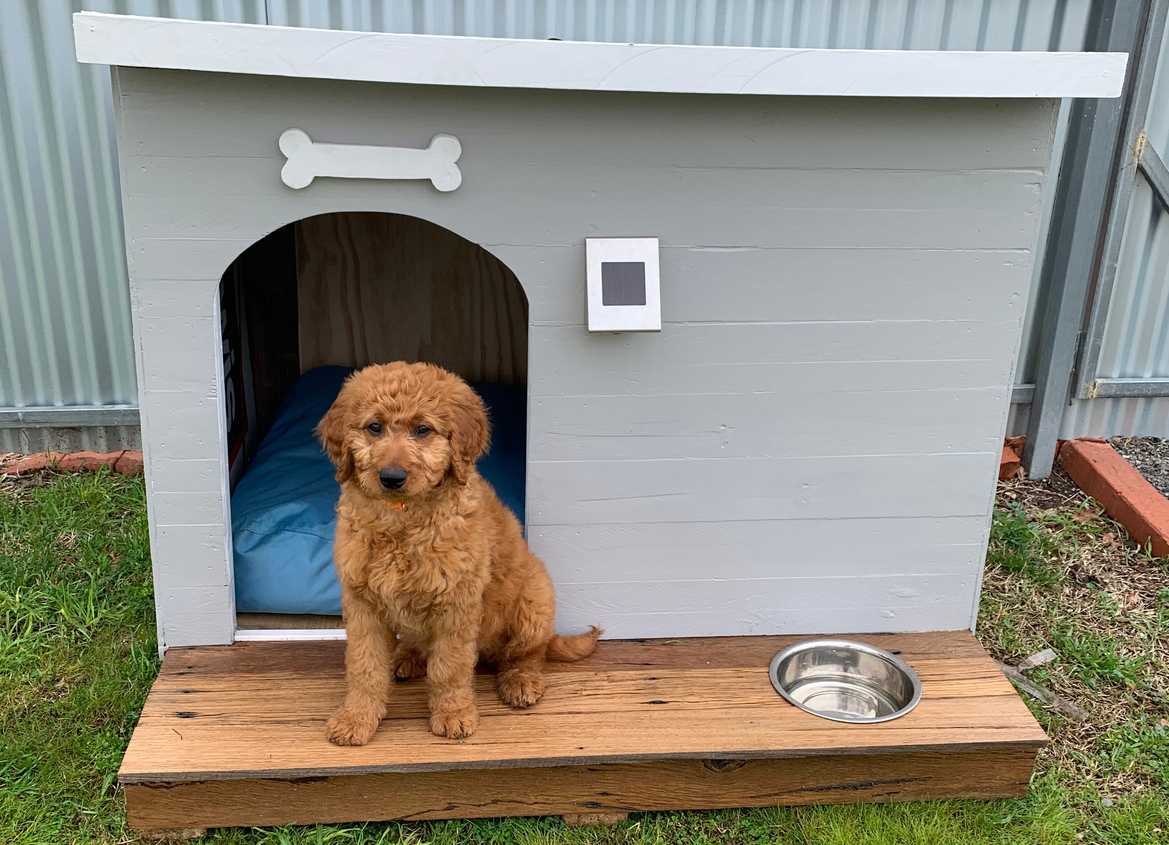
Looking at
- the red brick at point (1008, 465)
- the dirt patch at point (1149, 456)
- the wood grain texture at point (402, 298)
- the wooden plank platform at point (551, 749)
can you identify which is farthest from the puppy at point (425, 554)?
the dirt patch at point (1149, 456)

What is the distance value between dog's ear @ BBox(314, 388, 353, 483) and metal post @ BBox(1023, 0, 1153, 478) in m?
3.88

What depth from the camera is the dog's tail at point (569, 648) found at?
3066 millimetres

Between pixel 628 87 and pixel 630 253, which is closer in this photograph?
pixel 628 87

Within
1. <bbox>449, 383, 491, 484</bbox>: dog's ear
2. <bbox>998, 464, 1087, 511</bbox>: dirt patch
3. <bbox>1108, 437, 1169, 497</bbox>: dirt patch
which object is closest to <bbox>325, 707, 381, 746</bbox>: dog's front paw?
<bbox>449, 383, 491, 484</bbox>: dog's ear

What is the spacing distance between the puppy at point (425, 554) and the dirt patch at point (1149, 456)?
3577 mm

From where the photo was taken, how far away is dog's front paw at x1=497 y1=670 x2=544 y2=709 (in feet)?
9.30

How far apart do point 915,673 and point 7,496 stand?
13.5 ft

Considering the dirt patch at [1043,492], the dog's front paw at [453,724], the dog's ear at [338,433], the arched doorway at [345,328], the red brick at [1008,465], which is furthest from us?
the red brick at [1008,465]

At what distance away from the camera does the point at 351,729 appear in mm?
2635

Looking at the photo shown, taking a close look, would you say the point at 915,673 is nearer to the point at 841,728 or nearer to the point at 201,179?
the point at 841,728

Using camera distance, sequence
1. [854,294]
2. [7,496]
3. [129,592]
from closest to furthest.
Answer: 1. [854,294]
2. [129,592]
3. [7,496]

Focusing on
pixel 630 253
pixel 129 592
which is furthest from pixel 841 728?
pixel 129 592

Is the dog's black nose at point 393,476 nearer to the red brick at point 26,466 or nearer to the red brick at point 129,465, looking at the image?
the red brick at point 129,465

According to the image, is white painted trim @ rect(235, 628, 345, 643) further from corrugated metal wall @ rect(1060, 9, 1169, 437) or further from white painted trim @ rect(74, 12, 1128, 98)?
corrugated metal wall @ rect(1060, 9, 1169, 437)
